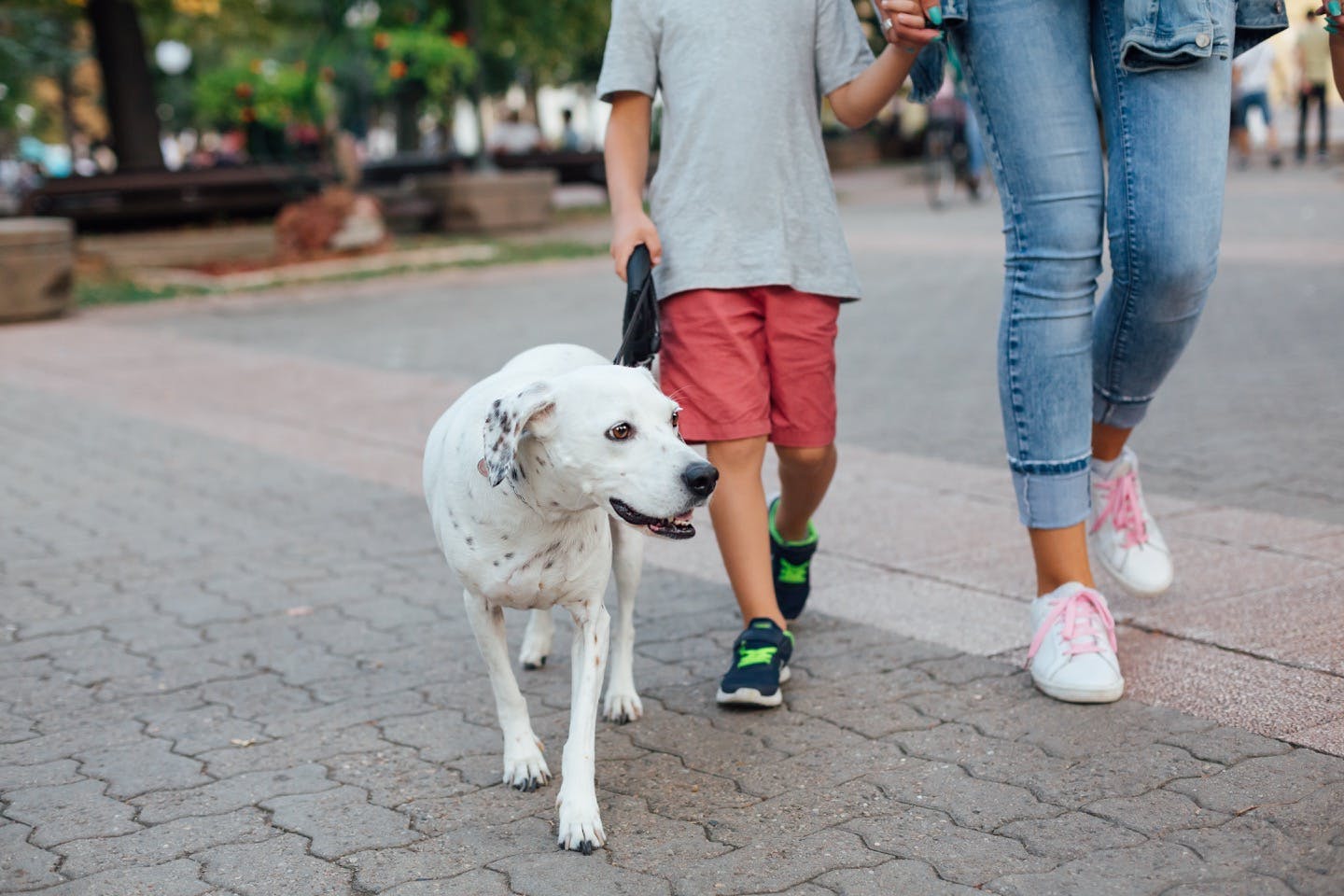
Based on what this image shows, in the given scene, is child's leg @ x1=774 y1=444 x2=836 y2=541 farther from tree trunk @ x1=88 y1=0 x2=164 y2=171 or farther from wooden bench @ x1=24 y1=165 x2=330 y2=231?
tree trunk @ x1=88 y1=0 x2=164 y2=171

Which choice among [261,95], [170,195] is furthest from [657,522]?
[261,95]

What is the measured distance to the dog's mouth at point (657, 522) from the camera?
2754mm

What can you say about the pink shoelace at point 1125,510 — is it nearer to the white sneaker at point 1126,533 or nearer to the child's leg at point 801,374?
the white sneaker at point 1126,533

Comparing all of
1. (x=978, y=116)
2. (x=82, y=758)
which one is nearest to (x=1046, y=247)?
(x=978, y=116)

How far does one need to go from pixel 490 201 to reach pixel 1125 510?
1609 cm

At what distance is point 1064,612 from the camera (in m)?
3.42

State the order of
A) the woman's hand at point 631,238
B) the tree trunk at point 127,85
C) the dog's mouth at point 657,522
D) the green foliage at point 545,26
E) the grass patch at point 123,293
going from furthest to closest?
the green foliage at point 545,26 < the tree trunk at point 127,85 < the grass patch at point 123,293 < the woman's hand at point 631,238 < the dog's mouth at point 657,522

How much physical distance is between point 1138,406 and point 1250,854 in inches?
57.5

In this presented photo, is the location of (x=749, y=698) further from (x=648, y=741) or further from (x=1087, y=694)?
(x=1087, y=694)

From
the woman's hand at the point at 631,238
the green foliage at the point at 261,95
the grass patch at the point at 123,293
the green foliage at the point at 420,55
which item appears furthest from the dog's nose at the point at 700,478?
the green foliage at the point at 261,95

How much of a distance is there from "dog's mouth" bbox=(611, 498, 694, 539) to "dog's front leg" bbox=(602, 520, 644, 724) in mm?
671

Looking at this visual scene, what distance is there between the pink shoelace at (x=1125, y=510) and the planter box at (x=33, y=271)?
36.2 ft

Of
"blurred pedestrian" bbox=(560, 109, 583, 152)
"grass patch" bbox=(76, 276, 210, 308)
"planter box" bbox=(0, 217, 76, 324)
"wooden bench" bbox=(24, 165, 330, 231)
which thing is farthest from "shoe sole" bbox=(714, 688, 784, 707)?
"blurred pedestrian" bbox=(560, 109, 583, 152)

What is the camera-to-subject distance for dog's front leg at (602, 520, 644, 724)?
3467mm
